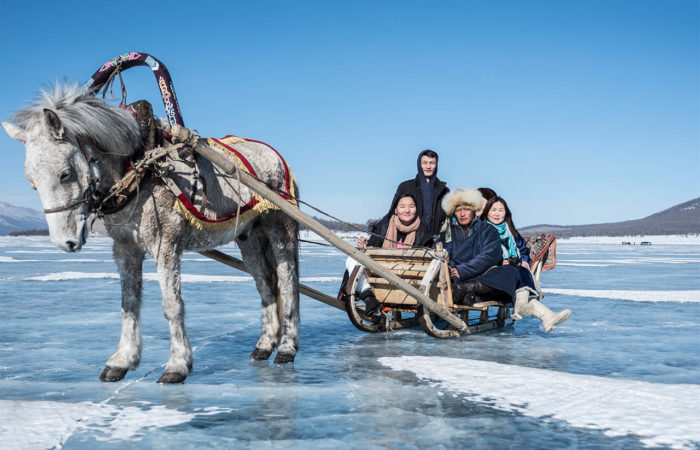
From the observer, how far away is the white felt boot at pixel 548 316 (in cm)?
689

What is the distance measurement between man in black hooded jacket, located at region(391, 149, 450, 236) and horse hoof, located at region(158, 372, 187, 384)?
4.09 meters

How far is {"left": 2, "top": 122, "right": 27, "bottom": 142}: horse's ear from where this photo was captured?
420 centimetres

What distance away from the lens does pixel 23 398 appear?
4363mm

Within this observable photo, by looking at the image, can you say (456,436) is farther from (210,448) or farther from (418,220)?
(418,220)

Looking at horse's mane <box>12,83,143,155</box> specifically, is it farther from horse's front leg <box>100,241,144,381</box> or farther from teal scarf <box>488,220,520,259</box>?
teal scarf <box>488,220,520,259</box>

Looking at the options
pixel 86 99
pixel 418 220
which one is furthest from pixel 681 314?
pixel 86 99

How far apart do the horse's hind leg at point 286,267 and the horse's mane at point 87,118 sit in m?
1.69

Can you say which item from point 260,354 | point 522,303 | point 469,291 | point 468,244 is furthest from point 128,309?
point 522,303

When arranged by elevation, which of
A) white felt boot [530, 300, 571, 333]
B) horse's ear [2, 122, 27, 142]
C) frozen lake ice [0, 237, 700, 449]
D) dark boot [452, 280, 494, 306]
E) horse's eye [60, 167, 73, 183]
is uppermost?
horse's ear [2, 122, 27, 142]

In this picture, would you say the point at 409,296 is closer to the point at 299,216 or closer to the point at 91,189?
the point at 299,216

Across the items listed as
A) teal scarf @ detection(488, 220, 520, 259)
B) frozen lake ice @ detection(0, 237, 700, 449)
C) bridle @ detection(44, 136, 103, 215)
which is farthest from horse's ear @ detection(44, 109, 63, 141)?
teal scarf @ detection(488, 220, 520, 259)

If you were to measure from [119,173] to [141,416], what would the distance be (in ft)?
5.99

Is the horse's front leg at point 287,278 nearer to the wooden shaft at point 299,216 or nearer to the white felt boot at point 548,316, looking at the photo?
the wooden shaft at point 299,216

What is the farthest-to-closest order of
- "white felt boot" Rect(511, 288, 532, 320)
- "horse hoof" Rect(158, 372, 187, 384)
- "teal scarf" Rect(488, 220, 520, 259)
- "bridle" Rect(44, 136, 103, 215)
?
"teal scarf" Rect(488, 220, 520, 259), "white felt boot" Rect(511, 288, 532, 320), "horse hoof" Rect(158, 372, 187, 384), "bridle" Rect(44, 136, 103, 215)
